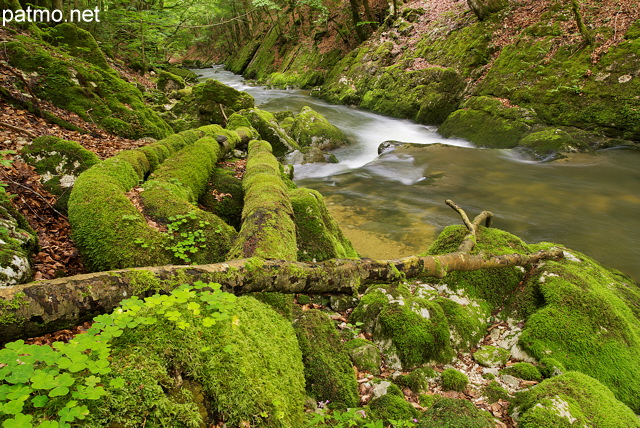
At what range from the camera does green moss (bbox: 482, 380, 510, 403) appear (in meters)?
3.11

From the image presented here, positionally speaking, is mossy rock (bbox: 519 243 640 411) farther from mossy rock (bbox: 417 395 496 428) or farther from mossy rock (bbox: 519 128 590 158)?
mossy rock (bbox: 519 128 590 158)

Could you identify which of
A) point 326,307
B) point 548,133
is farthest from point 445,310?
point 548,133

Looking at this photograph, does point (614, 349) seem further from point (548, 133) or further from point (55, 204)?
point (548, 133)

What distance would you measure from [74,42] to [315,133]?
30.1 ft

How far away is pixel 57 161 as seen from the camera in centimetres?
506

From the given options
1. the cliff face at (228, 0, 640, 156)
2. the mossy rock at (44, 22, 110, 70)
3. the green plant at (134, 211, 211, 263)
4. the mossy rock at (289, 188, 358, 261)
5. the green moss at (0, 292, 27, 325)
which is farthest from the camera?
the cliff face at (228, 0, 640, 156)

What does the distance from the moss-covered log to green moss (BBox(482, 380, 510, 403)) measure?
1228 millimetres

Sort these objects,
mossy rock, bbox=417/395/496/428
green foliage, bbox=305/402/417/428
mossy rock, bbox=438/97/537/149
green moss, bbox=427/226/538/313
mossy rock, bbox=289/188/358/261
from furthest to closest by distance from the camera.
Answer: mossy rock, bbox=438/97/537/149 < mossy rock, bbox=289/188/358/261 < green moss, bbox=427/226/538/313 < mossy rock, bbox=417/395/496/428 < green foliage, bbox=305/402/417/428

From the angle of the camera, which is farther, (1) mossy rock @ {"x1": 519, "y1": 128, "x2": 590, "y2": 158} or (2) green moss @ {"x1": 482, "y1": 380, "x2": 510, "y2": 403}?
(1) mossy rock @ {"x1": 519, "y1": 128, "x2": 590, "y2": 158}

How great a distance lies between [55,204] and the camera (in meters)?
4.57

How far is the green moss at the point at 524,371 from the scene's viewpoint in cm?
335

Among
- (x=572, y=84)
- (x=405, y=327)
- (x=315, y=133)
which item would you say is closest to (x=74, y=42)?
(x=315, y=133)

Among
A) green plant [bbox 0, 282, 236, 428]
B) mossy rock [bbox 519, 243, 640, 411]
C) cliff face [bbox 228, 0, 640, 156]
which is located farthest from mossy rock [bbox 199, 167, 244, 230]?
cliff face [bbox 228, 0, 640, 156]

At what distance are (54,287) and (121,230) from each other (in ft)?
5.88
